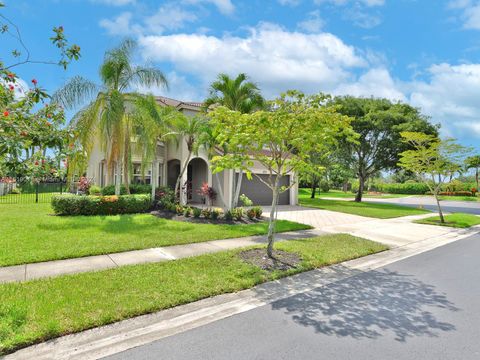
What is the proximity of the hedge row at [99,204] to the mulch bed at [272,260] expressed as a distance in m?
7.45

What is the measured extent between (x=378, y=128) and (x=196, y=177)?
16.4 m

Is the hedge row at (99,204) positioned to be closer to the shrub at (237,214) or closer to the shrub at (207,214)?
the shrub at (207,214)

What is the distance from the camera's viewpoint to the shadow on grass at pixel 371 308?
373 centimetres

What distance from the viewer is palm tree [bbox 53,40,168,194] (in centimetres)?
1125

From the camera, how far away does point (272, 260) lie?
6465mm

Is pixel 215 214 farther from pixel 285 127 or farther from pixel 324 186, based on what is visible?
pixel 324 186

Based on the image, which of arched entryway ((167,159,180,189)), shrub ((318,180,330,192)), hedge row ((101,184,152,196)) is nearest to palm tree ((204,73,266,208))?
hedge row ((101,184,152,196))

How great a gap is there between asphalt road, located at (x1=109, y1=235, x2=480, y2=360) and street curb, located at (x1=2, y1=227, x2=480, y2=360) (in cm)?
16

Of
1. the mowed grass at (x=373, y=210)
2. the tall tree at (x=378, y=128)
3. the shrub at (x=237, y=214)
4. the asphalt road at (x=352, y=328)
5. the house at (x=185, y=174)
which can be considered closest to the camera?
the asphalt road at (x=352, y=328)

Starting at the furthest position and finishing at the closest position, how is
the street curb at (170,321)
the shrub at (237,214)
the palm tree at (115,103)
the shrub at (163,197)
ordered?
the shrub at (163,197), the shrub at (237,214), the palm tree at (115,103), the street curb at (170,321)

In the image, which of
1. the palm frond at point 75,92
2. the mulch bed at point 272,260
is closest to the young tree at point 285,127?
the mulch bed at point 272,260

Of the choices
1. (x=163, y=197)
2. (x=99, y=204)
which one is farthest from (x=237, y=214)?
(x=99, y=204)

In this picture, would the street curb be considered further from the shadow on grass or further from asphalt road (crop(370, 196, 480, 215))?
asphalt road (crop(370, 196, 480, 215))

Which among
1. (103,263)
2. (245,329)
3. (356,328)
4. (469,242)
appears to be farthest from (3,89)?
(469,242)
